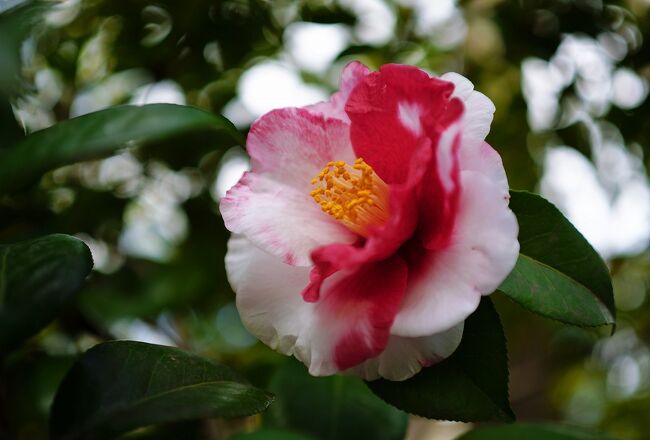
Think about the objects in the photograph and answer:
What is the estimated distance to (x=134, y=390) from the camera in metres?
0.52

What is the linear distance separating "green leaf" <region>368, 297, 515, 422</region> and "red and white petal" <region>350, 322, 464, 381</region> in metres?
0.02

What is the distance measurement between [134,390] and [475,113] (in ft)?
1.11

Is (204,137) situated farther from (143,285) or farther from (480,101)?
(480,101)

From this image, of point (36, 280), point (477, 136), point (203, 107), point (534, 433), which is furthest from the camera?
point (203, 107)

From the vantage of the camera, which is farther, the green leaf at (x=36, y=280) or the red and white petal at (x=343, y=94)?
the red and white petal at (x=343, y=94)

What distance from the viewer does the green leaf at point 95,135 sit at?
430 mm

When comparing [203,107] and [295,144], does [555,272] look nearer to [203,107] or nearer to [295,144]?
[295,144]

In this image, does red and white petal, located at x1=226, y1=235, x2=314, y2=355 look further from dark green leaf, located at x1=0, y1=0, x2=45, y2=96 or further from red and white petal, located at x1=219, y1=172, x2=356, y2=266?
dark green leaf, located at x1=0, y1=0, x2=45, y2=96

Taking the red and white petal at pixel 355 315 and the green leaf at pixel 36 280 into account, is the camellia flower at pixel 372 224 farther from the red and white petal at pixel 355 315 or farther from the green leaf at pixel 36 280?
the green leaf at pixel 36 280

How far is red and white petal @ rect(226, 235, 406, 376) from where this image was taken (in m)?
0.50

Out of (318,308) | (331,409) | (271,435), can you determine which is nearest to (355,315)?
(318,308)

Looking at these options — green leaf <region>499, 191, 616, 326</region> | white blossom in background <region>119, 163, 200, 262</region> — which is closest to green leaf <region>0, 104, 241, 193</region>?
green leaf <region>499, 191, 616, 326</region>

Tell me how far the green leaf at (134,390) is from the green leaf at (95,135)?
0.16 meters

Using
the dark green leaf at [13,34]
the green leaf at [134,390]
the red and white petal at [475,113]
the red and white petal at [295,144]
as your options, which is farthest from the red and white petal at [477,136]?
the dark green leaf at [13,34]
